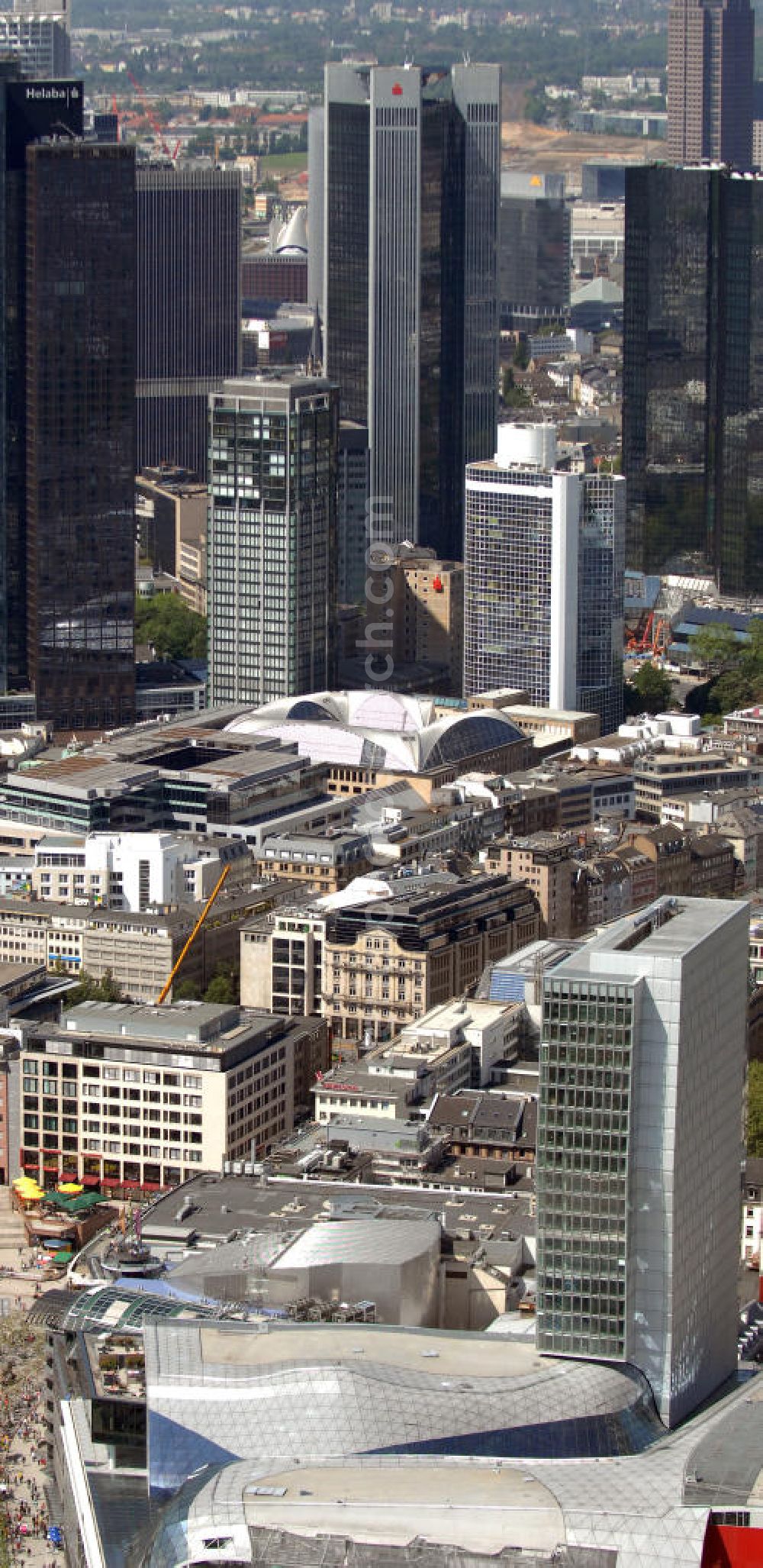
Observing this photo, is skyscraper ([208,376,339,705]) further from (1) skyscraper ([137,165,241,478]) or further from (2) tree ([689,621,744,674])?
(1) skyscraper ([137,165,241,478])

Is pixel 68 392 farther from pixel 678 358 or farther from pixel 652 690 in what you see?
pixel 678 358

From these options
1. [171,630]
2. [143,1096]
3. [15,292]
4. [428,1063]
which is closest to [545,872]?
[428,1063]

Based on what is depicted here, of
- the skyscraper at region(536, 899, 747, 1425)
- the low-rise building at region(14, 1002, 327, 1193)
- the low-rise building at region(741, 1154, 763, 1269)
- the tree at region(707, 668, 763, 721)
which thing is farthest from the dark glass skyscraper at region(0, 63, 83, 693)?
the skyscraper at region(536, 899, 747, 1425)

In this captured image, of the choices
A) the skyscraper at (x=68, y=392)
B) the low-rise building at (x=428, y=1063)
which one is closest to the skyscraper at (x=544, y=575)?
the skyscraper at (x=68, y=392)

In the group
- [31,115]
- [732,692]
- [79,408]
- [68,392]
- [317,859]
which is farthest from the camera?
[732,692]

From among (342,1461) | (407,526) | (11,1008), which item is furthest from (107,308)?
(342,1461)

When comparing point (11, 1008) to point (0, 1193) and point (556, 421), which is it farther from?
point (556, 421)

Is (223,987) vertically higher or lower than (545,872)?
lower

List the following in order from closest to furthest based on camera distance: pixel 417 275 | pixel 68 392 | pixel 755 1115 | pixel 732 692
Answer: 1. pixel 755 1115
2. pixel 68 392
3. pixel 732 692
4. pixel 417 275
